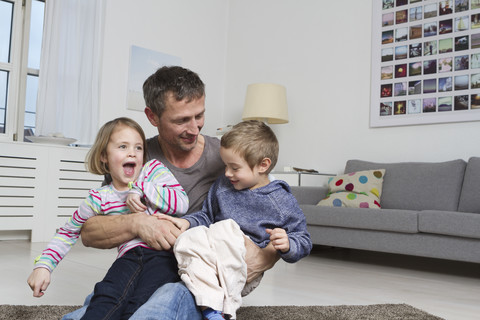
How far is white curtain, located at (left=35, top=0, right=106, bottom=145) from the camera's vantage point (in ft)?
14.3

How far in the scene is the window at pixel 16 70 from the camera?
4.39 m

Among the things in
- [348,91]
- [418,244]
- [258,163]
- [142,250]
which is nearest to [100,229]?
[142,250]

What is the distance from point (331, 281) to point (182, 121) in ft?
5.34

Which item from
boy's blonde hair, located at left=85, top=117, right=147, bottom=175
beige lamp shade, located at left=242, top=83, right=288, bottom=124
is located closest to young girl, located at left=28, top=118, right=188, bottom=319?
boy's blonde hair, located at left=85, top=117, right=147, bottom=175

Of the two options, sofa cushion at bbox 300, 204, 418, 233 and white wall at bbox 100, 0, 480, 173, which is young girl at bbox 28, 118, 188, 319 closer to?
sofa cushion at bbox 300, 204, 418, 233

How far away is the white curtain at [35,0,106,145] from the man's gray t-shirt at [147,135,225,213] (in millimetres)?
2913

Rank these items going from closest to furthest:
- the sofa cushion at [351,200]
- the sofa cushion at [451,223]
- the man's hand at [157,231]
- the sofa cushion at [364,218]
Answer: the man's hand at [157,231]
the sofa cushion at [451,223]
the sofa cushion at [364,218]
the sofa cushion at [351,200]

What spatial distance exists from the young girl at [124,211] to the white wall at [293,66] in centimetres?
310

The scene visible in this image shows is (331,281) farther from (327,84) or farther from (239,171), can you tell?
(327,84)

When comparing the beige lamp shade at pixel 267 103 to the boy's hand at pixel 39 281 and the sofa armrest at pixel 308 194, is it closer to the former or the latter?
the sofa armrest at pixel 308 194

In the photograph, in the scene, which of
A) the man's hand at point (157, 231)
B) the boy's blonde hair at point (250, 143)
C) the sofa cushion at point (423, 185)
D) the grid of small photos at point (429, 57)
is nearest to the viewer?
the man's hand at point (157, 231)

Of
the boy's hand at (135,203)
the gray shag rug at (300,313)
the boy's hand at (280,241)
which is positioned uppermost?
the boy's hand at (135,203)

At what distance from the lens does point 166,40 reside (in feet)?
17.0

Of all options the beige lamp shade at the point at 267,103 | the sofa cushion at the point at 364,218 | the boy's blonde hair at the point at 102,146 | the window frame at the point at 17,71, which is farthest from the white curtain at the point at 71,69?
the boy's blonde hair at the point at 102,146
